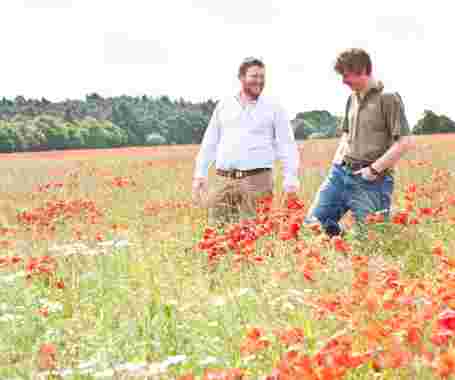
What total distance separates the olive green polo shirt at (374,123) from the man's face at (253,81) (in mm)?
781

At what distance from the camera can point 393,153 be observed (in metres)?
5.57

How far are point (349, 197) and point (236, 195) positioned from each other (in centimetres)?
106

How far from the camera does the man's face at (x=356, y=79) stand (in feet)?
18.5

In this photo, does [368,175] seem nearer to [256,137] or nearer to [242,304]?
[256,137]

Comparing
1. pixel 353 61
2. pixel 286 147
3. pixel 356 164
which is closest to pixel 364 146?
pixel 356 164

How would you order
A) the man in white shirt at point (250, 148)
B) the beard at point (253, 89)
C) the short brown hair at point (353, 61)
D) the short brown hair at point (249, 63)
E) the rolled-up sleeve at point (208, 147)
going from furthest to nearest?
the rolled-up sleeve at point (208, 147) < the man in white shirt at point (250, 148) < the beard at point (253, 89) < the short brown hair at point (249, 63) < the short brown hair at point (353, 61)

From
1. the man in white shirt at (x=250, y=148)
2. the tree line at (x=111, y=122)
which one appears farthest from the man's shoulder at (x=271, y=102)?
the tree line at (x=111, y=122)

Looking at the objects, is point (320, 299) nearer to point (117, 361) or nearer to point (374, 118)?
point (117, 361)

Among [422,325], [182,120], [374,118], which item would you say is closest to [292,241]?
[374,118]

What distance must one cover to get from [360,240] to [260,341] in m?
3.23

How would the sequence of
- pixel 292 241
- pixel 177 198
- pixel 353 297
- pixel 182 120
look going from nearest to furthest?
pixel 353 297, pixel 292 241, pixel 177 198, pixel 182 120

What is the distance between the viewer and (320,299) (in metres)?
3.53

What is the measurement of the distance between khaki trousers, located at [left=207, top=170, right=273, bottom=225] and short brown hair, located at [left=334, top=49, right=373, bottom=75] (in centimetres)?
131

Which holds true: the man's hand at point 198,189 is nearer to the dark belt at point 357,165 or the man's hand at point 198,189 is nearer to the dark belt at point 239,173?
the dark belt at point 239,173
